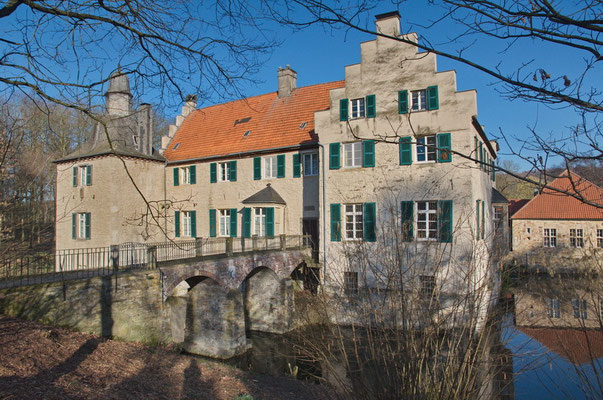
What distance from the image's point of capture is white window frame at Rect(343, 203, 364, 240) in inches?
672

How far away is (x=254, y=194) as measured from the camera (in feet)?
67.1

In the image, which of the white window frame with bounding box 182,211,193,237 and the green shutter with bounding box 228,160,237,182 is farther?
the white window frame with bounding box 182,211,193,237

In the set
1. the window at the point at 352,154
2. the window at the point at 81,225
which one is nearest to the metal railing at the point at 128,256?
the window at the point at 81,225

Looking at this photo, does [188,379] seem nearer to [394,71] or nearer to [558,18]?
[558,18]

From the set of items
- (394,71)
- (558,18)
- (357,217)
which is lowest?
(357,217)

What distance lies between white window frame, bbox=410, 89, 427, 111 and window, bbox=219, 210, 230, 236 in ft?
35.4

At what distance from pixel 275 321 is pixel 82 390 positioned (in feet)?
36.1

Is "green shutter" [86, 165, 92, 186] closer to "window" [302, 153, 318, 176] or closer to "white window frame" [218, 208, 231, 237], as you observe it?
"white window frame" [218, 208, 231, 237]

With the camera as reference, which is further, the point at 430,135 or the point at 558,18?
the point at 430,135

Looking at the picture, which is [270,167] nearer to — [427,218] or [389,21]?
[427,218]

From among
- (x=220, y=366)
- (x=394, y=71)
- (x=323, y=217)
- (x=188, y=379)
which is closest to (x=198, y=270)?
(x=220, y=366)

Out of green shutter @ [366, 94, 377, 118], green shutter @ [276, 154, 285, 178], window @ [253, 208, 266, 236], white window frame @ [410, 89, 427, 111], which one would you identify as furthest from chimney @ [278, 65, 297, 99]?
white window frame @ [410, 89, 427, 111]

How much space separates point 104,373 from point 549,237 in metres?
29.3

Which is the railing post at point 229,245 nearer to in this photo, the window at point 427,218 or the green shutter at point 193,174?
the window at point 427,218
